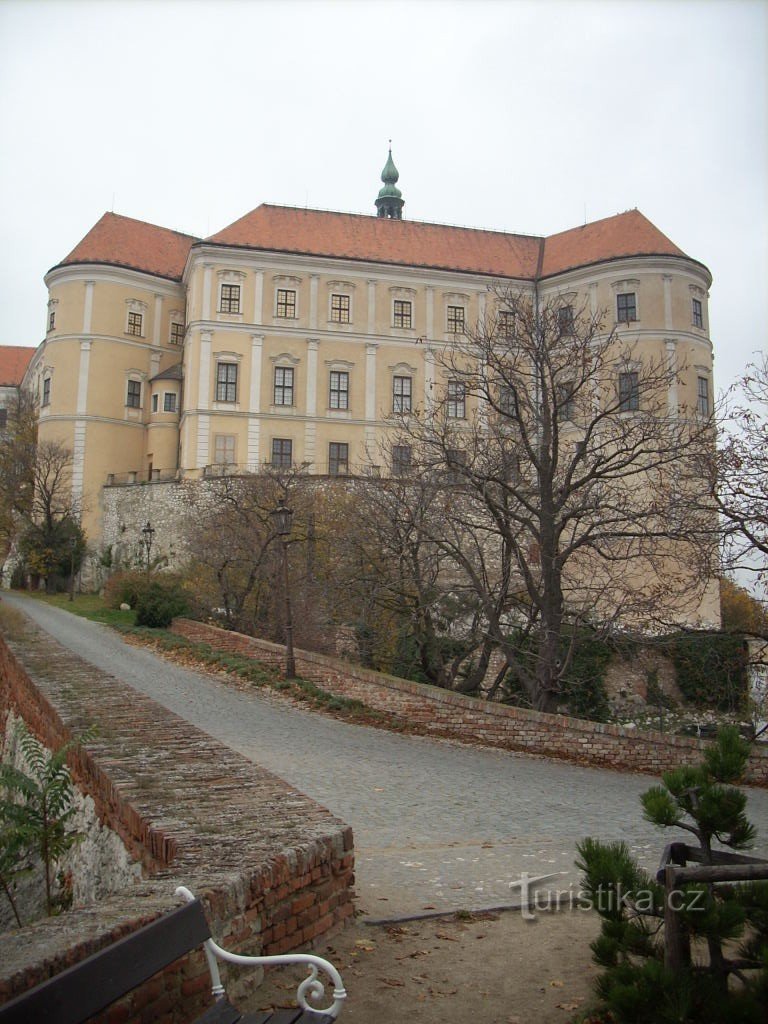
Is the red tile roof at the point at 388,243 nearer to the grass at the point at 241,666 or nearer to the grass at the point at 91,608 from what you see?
the grass at the point at 91,608

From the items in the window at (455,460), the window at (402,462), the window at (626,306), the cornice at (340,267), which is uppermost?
the cornice at (340,267)

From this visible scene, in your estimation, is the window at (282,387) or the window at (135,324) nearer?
the window at (282,387)

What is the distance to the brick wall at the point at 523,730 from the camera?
12.6 metres

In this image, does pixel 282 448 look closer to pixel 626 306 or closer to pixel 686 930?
pixel 626 306

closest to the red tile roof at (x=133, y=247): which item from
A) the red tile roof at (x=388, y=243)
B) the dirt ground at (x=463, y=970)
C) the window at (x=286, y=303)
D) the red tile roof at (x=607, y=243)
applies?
the red tile roof at (x=388, y=243)

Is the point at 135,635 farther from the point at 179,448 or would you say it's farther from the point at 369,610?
the point at 179,448

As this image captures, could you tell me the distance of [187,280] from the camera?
5097cm

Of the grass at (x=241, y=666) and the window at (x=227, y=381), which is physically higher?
the window at (x=227, y=381)

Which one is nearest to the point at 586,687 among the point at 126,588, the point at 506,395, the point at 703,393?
the point at 506,395

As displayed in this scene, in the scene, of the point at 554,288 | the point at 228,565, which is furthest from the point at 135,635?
the point at 554,288

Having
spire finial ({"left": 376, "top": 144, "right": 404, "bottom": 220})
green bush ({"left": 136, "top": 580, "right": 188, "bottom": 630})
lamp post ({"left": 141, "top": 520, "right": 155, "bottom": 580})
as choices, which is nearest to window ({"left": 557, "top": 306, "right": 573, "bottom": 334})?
green bush ({"left": 136, "top": 580, "right": 188, "bottom": 630})

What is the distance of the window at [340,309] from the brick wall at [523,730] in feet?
110

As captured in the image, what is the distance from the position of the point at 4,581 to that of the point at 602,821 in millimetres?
44220

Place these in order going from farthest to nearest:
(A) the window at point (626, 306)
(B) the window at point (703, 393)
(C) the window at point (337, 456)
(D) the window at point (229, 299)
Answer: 1. (D) the window at point (229, 299)
2. (C) the window at point (337, 456)
3. (A) the window at point (626, 306)
4. (B) the window at point (703, 393)
